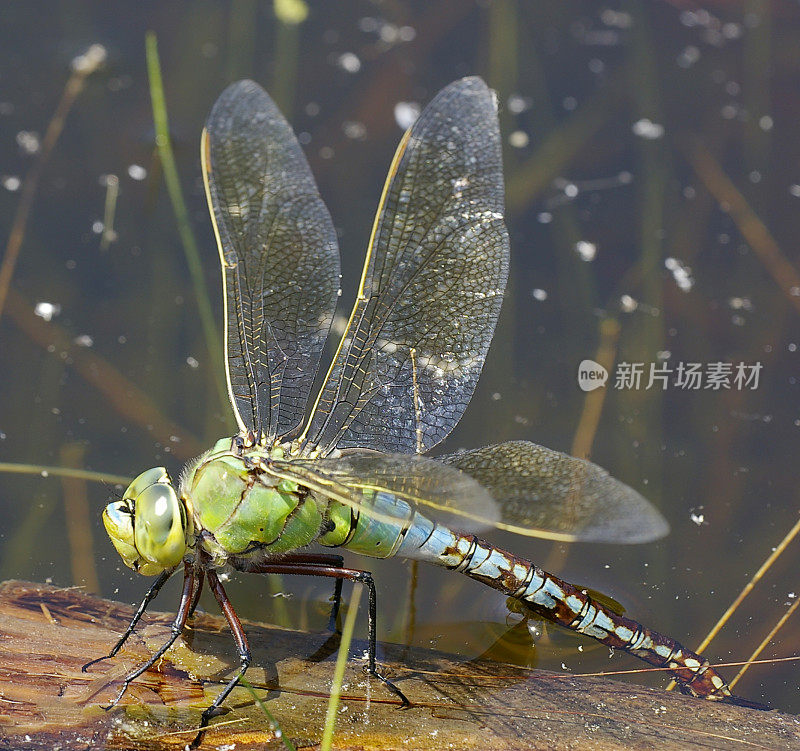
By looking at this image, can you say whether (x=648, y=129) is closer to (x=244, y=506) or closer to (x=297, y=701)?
(x=244, y=506)

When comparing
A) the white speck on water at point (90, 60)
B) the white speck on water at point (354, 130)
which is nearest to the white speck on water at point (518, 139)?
the white speck on water at point (354, 130)

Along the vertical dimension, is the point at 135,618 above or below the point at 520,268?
below

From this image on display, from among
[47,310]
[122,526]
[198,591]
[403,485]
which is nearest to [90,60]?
[47,310]

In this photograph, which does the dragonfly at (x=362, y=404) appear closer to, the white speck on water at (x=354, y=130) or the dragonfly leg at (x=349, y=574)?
the dragonfly leg at (x=349, y=574)

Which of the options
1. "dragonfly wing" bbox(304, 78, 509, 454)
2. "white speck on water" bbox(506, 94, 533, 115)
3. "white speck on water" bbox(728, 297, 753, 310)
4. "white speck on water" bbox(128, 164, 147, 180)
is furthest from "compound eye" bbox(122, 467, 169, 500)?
"white speck on water" bbox(506, 94, 533, 115)

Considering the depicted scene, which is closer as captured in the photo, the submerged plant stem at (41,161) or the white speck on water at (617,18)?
the submerged plant stem at (41,161)

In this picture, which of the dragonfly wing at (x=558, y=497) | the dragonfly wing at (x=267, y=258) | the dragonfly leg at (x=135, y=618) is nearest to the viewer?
the dragonfly wing at (x=558, y=497)

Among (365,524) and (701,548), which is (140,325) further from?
(701,548)

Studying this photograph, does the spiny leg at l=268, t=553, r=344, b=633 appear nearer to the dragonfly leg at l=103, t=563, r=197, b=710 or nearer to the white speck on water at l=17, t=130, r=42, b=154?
the dragonfly leg at l=103, t=563, r=197, b=710
